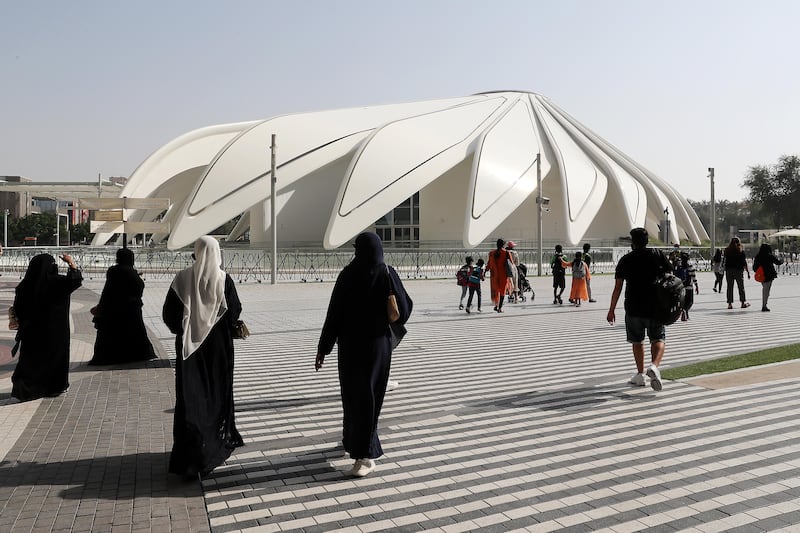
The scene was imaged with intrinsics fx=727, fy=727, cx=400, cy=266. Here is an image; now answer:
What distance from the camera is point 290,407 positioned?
6.59 m

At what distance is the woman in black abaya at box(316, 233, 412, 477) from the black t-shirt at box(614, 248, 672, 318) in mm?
3254

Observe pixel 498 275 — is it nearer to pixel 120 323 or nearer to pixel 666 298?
pixel 666 298

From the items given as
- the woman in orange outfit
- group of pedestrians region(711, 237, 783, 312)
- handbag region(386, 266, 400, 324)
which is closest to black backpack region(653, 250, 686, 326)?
handbag region(386, 266, 400, 324)

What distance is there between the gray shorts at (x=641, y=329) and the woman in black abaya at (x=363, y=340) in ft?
10.8

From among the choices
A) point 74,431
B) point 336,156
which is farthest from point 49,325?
point 336,156

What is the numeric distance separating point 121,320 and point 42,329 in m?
2.12

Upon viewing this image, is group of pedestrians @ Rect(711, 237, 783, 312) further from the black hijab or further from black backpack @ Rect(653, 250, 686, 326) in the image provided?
the black hijab

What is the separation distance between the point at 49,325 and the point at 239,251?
85.7ft

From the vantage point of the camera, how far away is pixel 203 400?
4.62m

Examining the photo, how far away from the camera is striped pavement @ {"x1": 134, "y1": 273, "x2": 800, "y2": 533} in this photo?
3.97 meters

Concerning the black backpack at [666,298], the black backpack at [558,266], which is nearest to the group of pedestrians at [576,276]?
the black backpack at [558,266]

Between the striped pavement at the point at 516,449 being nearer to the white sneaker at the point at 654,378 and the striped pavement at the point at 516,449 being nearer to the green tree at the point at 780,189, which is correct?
the white sneaker at the point at 654,378

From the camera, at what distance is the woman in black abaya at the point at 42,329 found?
6.80 m

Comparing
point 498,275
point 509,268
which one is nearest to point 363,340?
point 498,275
